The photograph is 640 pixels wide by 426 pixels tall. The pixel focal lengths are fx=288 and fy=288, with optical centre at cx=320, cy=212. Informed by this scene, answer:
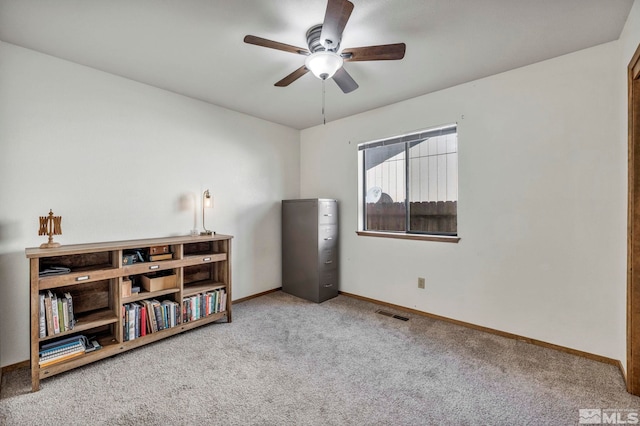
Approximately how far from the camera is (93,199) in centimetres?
255

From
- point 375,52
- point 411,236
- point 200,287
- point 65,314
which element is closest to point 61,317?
point 65,314

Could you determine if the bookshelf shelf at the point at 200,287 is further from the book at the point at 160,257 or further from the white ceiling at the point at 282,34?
the white ceiling at the point at 282,34

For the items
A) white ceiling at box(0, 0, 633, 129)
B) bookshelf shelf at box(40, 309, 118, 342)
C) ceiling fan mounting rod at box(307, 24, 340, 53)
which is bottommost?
bookshelf shelf at box(40, 309, 118, 342)

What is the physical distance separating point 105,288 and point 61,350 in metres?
0.59

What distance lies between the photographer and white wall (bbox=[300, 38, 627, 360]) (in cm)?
221

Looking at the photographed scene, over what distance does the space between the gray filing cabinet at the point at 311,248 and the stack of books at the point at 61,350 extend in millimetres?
2281

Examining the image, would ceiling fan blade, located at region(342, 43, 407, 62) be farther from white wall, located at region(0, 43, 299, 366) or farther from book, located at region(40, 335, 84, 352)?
book, located at region(40, 335, 84, 352)

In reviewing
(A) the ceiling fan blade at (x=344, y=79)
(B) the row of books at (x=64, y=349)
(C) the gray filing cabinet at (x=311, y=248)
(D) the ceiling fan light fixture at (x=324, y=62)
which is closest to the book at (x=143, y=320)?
(B) the row of books at (x=64, y=349)

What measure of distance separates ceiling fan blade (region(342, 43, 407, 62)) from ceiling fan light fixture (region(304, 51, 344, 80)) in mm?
86

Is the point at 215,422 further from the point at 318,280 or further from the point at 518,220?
the point at 518,220

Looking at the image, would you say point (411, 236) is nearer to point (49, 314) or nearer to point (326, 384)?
point (326, 384)

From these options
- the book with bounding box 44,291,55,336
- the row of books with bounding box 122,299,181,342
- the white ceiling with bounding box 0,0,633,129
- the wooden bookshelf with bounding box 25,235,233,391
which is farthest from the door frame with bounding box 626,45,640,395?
the book with bounding box 44,291,55,336

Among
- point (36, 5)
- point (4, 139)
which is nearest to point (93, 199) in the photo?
point (4, 139)

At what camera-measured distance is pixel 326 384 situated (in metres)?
1.98
